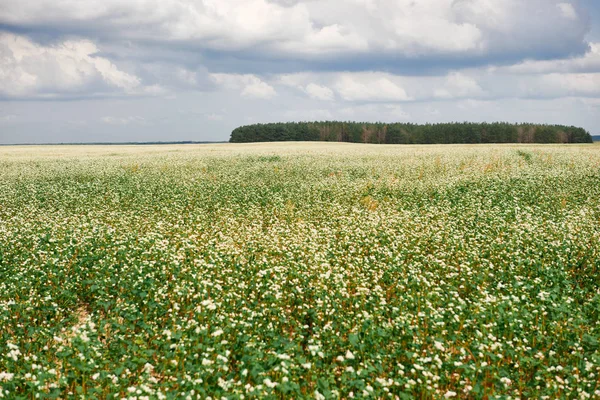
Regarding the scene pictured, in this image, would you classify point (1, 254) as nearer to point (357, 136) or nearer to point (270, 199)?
point (270, 199)

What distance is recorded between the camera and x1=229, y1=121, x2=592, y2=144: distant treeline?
11464 centimetres

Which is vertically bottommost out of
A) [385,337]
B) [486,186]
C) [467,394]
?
[467,394]

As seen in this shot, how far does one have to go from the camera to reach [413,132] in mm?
120188

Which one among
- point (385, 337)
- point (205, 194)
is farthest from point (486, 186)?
point (385, 337)

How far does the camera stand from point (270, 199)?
19.1 meters

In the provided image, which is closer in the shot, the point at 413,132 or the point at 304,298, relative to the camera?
the point at 304,298

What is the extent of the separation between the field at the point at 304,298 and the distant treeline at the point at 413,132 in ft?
338

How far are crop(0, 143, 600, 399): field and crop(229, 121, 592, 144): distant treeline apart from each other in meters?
103

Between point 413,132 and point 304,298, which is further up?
point 413,132

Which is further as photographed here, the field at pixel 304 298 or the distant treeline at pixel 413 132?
the distant treeline at pixel 413 132

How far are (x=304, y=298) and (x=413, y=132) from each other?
4586 inches

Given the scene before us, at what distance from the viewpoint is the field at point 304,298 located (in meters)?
6.19

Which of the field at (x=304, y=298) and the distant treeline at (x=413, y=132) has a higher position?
the distant treeline at (x=413, y=132)

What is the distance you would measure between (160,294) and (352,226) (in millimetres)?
6979
